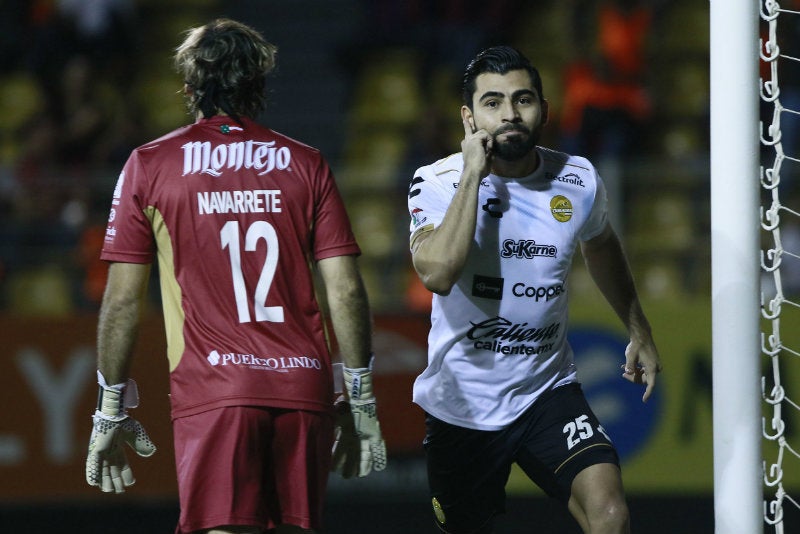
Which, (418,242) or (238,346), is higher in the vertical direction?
(418,242)

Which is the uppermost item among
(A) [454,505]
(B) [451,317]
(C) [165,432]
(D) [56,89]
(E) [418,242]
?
(D) [56,89]

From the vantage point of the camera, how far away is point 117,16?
10594mm

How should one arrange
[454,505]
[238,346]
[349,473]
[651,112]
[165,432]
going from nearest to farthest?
1. [238,346]
2. [349,473]
3. [454,505]
4. [165,432]
5. [651,112]

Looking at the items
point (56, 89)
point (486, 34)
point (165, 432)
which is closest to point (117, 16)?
point (56, 89)

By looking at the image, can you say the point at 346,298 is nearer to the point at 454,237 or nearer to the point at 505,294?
the point at 454,237

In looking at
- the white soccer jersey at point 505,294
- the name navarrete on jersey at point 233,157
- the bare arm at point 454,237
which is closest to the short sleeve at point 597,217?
the white soccer jersey at point 505,294

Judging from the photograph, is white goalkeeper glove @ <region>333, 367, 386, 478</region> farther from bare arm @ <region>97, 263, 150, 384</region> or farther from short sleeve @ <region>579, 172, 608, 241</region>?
short sleeve @ <region>579, 172, 608, 241</region>

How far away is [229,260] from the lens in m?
3.75

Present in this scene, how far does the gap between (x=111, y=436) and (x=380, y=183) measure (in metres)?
4.48

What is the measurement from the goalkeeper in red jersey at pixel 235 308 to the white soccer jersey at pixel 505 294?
18.6 inches

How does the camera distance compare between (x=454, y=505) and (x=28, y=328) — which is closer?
(x=454, y=505)

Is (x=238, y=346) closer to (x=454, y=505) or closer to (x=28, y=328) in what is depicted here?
(x=454, y=505)

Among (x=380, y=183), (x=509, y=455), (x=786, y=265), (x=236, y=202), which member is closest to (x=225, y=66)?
(x=236, y=202)

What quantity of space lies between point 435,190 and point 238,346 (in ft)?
3.04
